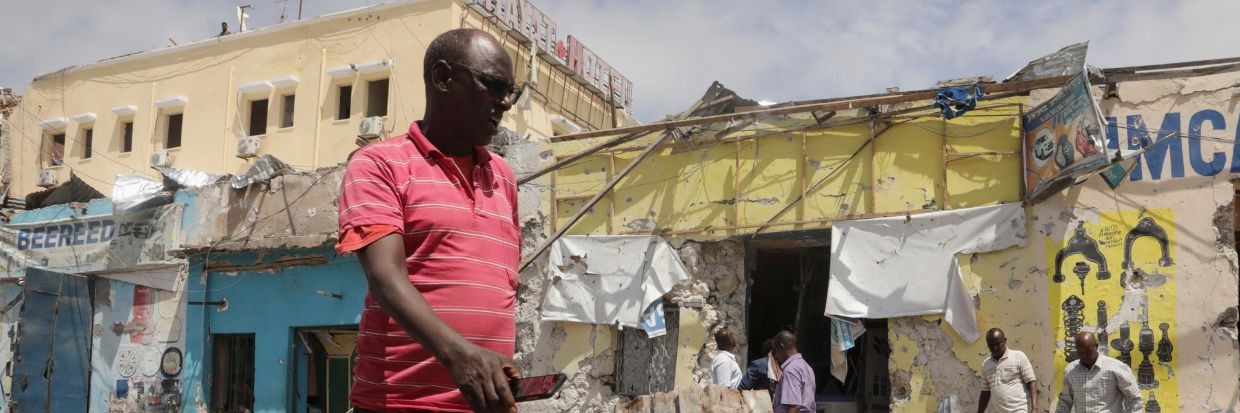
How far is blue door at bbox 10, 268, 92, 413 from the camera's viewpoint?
1662cm

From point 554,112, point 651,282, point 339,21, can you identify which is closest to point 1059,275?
point 651,282

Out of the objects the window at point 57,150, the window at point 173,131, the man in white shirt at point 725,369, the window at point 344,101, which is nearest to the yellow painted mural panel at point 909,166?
the man in white shirt at point 725,369

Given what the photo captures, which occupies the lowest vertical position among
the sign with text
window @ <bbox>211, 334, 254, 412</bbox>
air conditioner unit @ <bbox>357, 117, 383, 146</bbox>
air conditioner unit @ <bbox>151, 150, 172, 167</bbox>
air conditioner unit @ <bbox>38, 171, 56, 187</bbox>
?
window @ <bbox>211, 334, 254, 412</bbox>

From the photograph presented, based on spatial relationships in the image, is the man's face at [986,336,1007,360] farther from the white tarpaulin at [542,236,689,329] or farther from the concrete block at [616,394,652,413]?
the concrete block at [616,394,652,413]

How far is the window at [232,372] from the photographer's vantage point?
16.1 metres

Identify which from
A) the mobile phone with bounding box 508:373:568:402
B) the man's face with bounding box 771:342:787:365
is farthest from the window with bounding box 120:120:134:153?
the mobile phone with bounding box 508:373:568:402

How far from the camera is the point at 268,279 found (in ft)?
52.6

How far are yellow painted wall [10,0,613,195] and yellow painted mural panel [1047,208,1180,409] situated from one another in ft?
42.0

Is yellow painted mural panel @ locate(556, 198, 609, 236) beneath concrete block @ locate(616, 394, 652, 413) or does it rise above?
above

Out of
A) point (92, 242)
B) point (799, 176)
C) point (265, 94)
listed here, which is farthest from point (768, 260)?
point (265, 94)

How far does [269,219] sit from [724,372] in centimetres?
863

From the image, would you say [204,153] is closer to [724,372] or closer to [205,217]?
[205,217]

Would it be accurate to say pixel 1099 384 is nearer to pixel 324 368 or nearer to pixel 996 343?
pixel 996 343

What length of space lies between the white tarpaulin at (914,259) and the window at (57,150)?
70.2 ft
